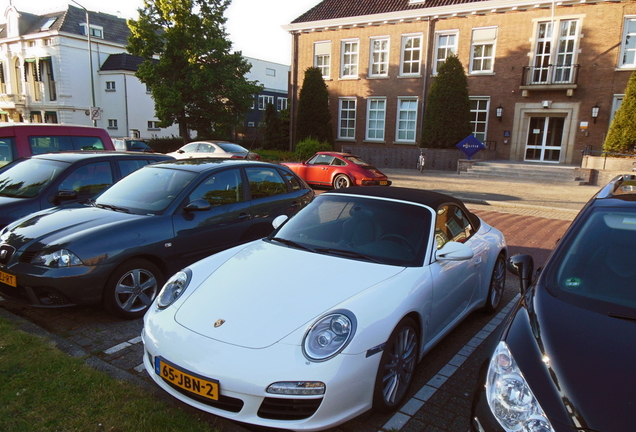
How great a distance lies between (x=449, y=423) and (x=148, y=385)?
2173 mm

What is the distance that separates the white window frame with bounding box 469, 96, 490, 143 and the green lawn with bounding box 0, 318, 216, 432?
25.4m

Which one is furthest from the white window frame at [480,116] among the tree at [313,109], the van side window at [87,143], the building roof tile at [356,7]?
the van side window at [87,143]

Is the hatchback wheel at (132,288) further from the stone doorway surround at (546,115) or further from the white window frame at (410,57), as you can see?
the white window frame at (410,57)

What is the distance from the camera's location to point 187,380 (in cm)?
277

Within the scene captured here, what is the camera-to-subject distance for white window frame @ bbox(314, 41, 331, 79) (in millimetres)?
30047

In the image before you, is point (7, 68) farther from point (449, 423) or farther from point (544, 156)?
point (449, 423)

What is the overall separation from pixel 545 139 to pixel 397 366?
82.0 ft

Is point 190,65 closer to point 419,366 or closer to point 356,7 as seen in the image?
point 356,7

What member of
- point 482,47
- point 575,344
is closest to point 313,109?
point 482,47

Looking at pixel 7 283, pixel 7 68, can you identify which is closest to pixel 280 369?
pixel 7 283

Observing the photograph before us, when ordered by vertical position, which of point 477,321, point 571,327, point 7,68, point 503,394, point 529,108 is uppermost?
point 7,68

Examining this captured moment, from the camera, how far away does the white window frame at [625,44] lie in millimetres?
21859

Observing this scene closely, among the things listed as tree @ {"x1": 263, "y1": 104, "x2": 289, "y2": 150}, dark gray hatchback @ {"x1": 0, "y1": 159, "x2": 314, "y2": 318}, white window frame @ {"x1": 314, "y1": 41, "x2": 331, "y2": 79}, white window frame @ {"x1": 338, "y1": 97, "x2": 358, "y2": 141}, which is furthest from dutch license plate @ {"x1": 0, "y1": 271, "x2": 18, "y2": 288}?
tree @ {"x1": 263, "y1": 104, "x2": 289, "y2": 150}

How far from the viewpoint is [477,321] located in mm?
4867
